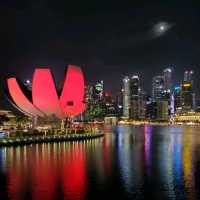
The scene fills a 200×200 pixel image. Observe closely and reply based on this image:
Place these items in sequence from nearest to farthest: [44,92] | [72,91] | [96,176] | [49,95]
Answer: [96,176] → [44,92] → [49,95] → [72,91]

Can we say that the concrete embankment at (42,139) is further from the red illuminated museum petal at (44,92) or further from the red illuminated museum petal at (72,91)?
the red illuminated museum petal at (44,92)

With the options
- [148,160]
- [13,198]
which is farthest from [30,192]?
[148,160]

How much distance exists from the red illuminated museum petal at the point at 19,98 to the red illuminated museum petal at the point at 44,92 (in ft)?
2.96

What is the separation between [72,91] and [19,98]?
12.9 ft

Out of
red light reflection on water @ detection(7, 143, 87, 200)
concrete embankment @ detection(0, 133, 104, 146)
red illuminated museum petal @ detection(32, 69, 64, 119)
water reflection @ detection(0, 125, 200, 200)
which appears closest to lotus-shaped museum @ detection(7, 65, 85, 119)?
red illuminated museum petal @ detection(32, 69, 64, 119)

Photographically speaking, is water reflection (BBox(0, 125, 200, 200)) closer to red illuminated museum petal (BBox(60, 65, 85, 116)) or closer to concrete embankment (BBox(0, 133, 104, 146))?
concrete embankment (BBox(0, 133, 104, 146))

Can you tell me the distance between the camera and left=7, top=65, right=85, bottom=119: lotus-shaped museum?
30953 millimetres

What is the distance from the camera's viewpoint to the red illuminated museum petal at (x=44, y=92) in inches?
1209

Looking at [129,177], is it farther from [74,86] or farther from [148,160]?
[74,86]

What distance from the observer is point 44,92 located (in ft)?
103

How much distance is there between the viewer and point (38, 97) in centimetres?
3189

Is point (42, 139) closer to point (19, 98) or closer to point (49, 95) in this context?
A: point (49, 95)

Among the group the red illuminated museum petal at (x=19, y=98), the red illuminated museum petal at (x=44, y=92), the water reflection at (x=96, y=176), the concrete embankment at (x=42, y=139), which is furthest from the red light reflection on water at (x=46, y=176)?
the red illuminated museum petal at (x=19, y=98)

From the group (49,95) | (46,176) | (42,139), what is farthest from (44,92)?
(46,176)
